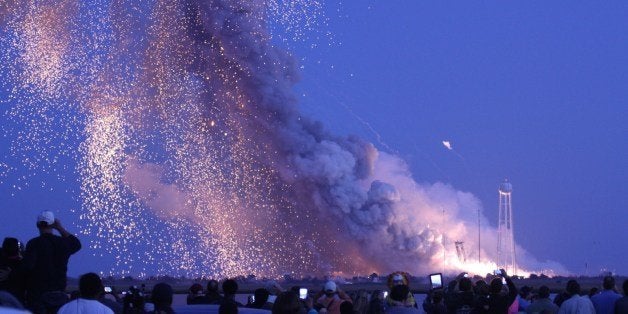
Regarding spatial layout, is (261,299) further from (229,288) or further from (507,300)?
(507,300)

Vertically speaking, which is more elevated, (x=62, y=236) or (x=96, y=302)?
(x=62, y=236)

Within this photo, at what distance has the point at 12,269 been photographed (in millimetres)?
13477

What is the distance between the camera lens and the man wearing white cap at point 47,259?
13.4 m

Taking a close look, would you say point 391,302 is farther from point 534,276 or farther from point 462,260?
point 534,276

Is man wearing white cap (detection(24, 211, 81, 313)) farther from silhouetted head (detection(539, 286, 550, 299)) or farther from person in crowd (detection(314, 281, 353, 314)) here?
silhouetted head (detection(539, 286, 550, 299))

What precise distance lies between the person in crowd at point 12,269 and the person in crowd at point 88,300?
2.40 metres

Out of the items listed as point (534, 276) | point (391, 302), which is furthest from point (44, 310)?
point (534, 276)

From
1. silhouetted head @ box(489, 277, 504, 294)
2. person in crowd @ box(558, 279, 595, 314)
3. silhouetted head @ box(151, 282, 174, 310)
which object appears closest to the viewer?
silhouetted head @ box(151, 282, 174, 310)

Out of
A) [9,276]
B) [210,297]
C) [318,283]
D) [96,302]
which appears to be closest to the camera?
[96,302]

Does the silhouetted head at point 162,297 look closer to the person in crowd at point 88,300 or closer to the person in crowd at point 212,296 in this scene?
the person in crowd at point 88,300

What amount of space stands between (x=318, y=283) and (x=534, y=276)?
23978 mm

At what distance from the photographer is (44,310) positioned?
12.5 metres

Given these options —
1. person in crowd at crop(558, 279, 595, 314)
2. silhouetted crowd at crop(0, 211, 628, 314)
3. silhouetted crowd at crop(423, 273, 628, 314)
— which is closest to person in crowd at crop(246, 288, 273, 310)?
silhouetted crowd at crop(0, 211, 628, 314)

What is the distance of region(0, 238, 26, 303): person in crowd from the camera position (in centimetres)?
1340
